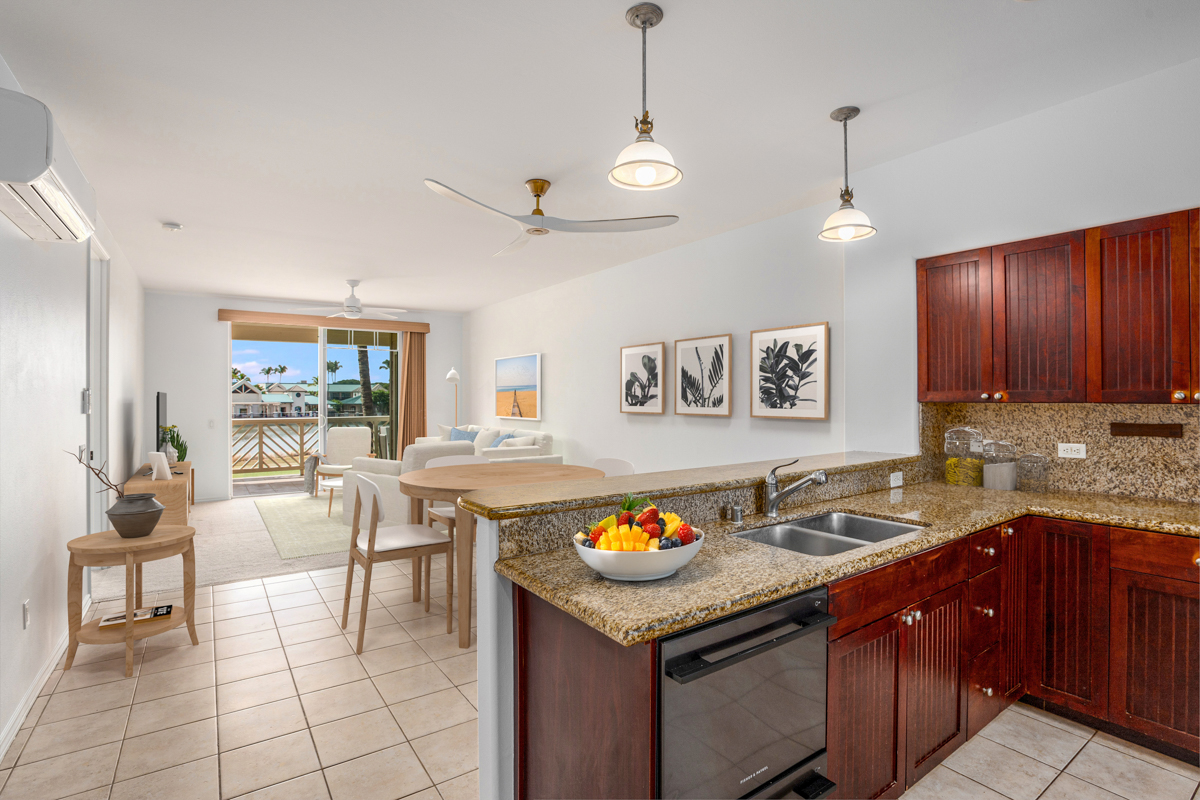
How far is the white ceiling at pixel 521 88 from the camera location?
6.28 feet

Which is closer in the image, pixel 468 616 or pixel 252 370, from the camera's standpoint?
pixel 468 616

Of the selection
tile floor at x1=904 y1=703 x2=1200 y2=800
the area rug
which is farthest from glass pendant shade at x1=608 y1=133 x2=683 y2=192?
the area rug

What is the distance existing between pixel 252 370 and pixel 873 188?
7647 mm

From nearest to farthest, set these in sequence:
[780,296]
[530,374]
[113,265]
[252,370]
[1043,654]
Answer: [1043,654] < [780,296] < [113,265] < [530,374] < [252,370]

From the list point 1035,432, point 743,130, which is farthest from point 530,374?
point 1035,432

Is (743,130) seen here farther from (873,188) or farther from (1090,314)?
(1090,314)

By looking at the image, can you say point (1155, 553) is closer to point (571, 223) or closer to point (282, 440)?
point (571, 223)

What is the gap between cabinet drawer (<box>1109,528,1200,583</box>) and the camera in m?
1.99

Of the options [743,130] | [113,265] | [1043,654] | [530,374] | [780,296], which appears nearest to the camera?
[1043,654]

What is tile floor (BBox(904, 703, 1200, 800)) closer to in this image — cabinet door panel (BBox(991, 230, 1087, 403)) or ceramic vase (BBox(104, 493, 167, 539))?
cabinet door panel (BBox(991, 230, 1087, 403))

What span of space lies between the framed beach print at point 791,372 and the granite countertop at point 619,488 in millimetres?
894

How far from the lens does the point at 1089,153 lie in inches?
97.0

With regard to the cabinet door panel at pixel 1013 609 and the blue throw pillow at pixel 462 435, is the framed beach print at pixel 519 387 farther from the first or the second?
the cabinet door panel at pixel 1013 609

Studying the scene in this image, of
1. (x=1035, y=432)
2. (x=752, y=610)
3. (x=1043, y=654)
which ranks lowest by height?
(x=1043, y=654)
